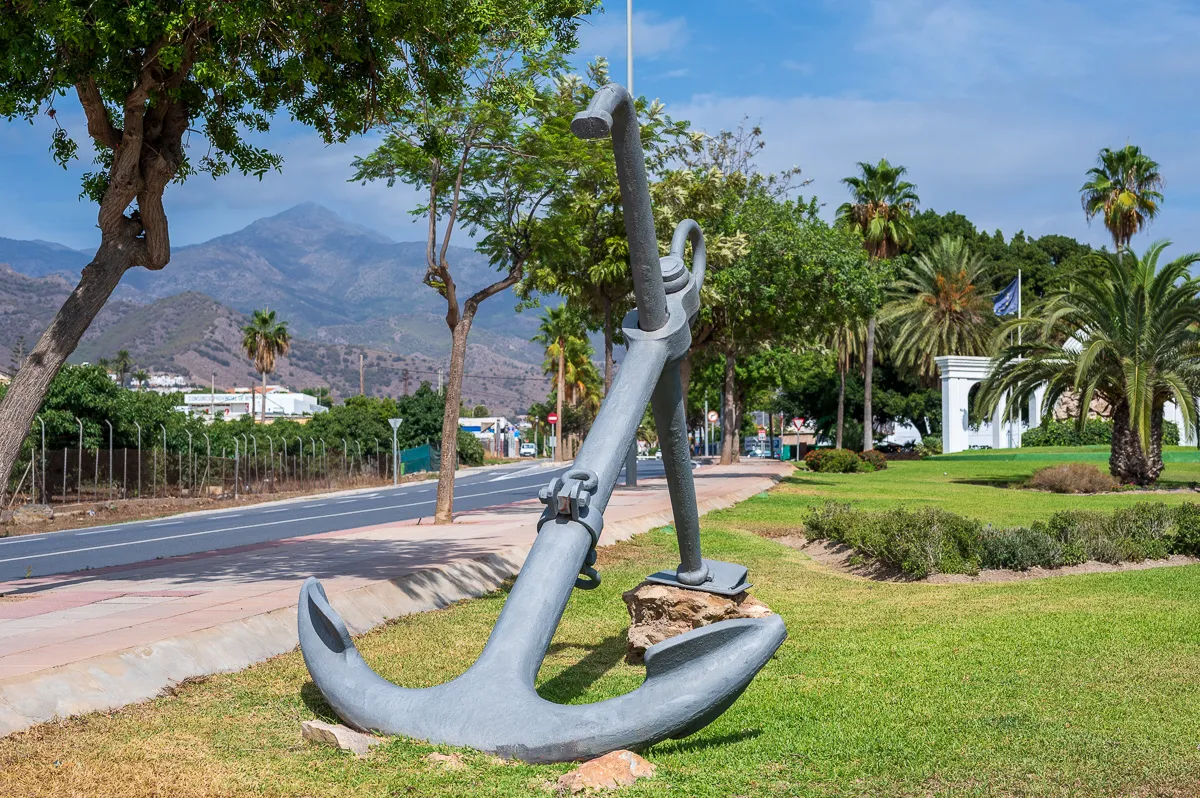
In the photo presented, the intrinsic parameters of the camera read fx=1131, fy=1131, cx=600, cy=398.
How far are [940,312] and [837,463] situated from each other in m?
20.5

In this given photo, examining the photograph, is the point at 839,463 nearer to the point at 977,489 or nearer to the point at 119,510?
A: the point at 977,489

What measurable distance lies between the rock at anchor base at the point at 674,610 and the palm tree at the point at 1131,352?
2221cm

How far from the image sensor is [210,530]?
21.4 metres

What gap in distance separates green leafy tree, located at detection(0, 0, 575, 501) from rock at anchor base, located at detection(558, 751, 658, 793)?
22.2ft

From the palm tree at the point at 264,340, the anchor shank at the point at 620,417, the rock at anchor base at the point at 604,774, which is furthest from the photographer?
the palm tree at the point at 264,340

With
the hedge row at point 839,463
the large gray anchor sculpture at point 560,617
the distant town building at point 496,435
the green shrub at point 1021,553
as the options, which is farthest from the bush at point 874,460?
the distant town building at point 496,435

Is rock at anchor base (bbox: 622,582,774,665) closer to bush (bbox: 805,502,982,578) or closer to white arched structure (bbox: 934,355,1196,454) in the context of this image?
bush (bbox: 805,502,982,578)

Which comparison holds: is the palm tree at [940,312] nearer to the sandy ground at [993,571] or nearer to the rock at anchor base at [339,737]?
the sandy ground at [993,571]

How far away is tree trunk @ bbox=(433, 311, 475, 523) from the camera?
53.8 ft

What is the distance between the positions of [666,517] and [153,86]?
11.6m

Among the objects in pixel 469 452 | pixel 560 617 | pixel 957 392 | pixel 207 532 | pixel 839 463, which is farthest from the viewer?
pixel 469 452

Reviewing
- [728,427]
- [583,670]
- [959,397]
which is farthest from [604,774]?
[959,397]

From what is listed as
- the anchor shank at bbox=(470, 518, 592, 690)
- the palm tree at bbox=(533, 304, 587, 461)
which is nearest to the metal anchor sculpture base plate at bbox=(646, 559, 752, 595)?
the anchor shank at bbox=(470, 518, 592, 690)

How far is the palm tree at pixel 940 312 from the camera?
55.4 meters
